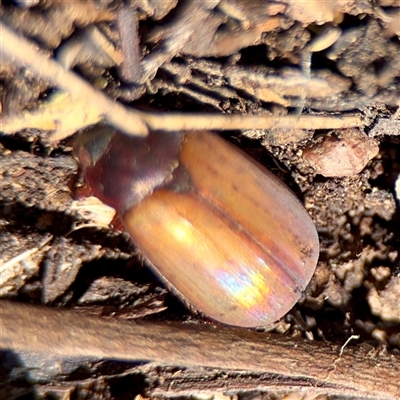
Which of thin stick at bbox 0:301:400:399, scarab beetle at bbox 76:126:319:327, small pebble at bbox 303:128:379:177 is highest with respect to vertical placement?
small pebble at bbox 303:128:379:177

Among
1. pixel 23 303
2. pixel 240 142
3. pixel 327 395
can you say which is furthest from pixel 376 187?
pixel 23 303

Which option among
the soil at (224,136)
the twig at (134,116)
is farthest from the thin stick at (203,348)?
the twig at (134,116)

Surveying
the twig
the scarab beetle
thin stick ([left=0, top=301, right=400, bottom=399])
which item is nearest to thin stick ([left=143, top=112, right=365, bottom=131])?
the twig

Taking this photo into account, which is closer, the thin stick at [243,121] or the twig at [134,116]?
the twig at [134,116]

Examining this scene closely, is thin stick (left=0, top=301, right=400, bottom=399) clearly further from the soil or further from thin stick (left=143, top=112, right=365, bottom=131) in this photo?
thin stick (left=143, top=112, right=365, bottom=131)

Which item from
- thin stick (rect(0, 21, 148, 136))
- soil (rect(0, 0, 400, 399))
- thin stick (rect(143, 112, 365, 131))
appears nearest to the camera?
thin stick (rect(0, 21, 148, 136))

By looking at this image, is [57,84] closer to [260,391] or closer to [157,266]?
[157,266]

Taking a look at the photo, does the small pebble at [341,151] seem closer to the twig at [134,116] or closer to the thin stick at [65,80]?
the twig at [134,116]
